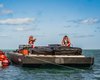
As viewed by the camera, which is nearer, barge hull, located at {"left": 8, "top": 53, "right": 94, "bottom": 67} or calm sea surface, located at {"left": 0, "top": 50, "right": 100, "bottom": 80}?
calm sea surface, located at {"left": 0, "top": 50, "right": 100, "bottom": 80}

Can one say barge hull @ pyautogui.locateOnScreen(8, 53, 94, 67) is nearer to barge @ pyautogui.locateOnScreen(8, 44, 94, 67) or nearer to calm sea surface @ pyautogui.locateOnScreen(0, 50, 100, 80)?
barge @ pyautogui.locateOnScreen(8, 44, 94, 67)

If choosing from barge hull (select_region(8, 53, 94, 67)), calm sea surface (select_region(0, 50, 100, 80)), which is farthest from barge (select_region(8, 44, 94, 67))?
calm sea surface (select_region(0, 50, 100, 80))

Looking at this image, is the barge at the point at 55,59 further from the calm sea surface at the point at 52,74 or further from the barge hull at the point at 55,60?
the calm sea surface at the point at 52,74

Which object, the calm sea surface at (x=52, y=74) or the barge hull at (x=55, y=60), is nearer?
the calm sea surface at (x=52, y=74)

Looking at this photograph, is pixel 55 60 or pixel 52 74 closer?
pixel 52 74

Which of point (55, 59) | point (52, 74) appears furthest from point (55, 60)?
point (52, 74)

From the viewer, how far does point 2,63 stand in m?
39.7

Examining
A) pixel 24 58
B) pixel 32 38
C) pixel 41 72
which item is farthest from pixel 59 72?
pixel 32 38

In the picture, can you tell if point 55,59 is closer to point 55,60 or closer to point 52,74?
point 55,60

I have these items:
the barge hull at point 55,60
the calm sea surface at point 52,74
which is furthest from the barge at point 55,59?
the calm sea surface at point 52,74

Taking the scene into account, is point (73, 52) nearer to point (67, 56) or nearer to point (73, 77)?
point (67, 56)

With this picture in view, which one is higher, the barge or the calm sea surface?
the barge

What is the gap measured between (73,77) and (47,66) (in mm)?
7092

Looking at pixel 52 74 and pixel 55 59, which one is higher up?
pixel 55 59
